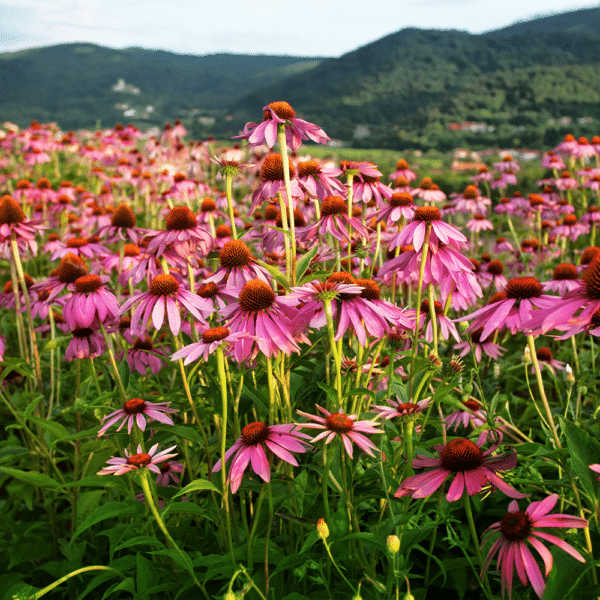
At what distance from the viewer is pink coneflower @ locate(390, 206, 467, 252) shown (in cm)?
170

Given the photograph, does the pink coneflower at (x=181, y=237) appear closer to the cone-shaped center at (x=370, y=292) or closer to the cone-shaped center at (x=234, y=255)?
the cone-shaped center at (x=234, y=255)

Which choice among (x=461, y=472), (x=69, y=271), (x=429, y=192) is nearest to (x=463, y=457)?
(x=461, y=472)

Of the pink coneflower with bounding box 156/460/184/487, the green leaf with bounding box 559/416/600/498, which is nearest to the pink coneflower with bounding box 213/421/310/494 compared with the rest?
the green leaf with bounding box 559/416/600/498

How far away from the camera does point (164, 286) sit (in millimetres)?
1723

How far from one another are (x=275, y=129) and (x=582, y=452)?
1.36 m

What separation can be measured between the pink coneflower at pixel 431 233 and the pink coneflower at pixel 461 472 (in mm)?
693

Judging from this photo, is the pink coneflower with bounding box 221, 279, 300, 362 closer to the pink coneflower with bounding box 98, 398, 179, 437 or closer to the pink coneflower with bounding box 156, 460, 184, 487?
the pink coneflower with bounding box 98, 398, 179, 437

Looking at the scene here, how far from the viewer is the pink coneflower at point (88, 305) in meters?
2.00

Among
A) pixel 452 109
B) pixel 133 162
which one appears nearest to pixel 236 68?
pixel 452 109

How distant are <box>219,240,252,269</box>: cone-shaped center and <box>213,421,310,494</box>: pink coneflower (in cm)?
62

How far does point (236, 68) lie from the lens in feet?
481

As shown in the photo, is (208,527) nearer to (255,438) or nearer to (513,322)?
(255,438)

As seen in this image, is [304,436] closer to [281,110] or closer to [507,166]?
[281,110]

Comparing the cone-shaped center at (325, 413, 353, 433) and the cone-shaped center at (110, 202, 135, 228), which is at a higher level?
the cone-shaped center at (110, 202, 135, 228)
